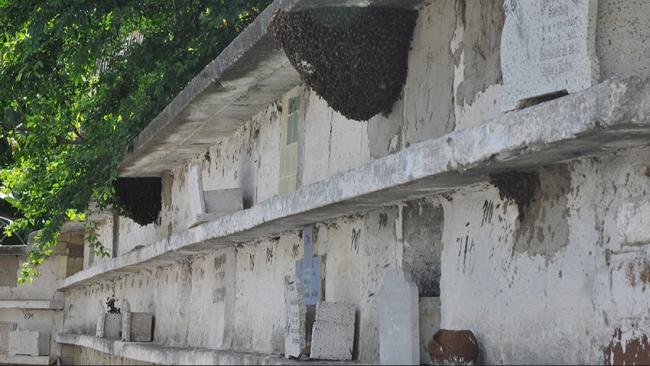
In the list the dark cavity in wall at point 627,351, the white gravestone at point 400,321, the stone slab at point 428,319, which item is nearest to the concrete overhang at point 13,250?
the stone slab at point 428,319

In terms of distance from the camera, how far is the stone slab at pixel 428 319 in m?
7.20

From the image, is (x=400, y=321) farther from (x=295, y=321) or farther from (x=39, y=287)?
(x=39, y=287)

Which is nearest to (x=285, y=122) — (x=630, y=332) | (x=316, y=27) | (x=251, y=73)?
(x=251, y=73)

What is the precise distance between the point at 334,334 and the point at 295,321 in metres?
0.40

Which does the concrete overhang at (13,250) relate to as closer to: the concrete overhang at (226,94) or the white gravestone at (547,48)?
the concrete overhang at (226,94)

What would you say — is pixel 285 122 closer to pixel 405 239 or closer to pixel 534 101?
pixel 405 239

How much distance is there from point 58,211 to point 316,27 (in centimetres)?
833

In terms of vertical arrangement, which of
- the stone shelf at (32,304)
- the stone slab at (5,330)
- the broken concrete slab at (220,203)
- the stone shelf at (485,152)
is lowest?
the stone slab at (5,330)

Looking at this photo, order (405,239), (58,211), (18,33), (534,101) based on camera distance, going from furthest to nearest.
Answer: (58,211) → (18,33) → (405,239) → (534,101)

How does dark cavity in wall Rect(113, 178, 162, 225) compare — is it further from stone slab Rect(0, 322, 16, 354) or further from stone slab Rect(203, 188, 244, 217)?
stone slab Rect(0, 322, 16, 354)

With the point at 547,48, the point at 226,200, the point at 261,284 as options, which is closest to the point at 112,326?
the point at 226,200

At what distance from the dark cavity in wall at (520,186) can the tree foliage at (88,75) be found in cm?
715

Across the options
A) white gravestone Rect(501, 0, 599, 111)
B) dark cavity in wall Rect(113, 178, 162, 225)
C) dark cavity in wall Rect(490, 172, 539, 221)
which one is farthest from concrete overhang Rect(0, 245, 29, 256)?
white gravestone Rect(501, 0, 599, 111)

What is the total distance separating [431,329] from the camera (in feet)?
23.7
